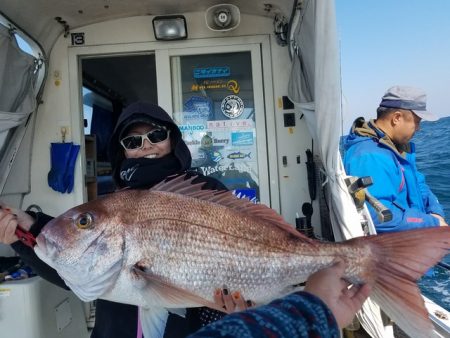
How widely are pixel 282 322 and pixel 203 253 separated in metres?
0.80

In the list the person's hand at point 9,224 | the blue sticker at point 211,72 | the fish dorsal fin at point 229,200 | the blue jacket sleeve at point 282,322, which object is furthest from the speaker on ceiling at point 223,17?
the blue jacket sleeve at point 282,322

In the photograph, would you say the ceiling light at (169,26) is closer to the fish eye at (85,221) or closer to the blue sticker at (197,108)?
the blue sticker at (197,108)

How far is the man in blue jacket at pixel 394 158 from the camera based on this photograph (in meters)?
2.88

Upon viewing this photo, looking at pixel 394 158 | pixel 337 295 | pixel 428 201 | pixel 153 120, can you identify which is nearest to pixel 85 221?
pixel 153 120

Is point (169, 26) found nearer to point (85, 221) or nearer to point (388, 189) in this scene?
point (388, 189)

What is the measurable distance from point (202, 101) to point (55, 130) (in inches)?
64.4

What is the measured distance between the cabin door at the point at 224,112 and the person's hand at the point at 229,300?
2605 mm

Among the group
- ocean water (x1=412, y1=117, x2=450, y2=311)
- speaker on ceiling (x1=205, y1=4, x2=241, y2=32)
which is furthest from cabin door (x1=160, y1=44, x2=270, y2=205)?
ocean water (x1=412, y1=117, x2=450, y2=311)

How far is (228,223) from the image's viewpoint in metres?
1.54

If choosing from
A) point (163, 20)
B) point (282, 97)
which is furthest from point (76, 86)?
point (282, 97)

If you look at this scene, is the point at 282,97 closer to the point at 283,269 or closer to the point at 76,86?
the point at 76,86

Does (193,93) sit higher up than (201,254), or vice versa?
(193,93)

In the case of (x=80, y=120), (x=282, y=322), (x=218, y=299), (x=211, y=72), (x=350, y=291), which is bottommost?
(x=218, y=299)

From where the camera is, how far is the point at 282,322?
71 cm
